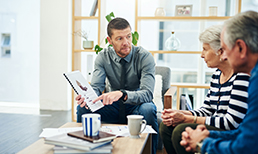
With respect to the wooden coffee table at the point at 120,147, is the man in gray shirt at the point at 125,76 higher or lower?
higher

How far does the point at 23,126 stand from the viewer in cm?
316

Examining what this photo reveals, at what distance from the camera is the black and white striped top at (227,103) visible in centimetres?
127

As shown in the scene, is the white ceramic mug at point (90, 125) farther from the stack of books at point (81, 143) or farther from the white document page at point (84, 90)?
the white document page at point (84, 90)

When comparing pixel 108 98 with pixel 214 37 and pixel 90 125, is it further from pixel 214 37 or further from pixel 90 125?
pixel 214 37

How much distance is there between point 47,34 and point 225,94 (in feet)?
10.8

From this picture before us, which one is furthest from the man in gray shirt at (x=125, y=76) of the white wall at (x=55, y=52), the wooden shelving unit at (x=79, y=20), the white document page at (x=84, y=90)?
the white wall at (x=55, y=52)

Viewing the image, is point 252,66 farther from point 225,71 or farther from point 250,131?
point 225,71

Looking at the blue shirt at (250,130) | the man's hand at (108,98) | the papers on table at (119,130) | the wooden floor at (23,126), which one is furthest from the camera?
the wooden floor at (23,126)

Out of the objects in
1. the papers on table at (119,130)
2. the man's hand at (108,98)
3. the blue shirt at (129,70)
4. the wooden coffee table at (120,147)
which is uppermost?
the blue shirt at (129,70)

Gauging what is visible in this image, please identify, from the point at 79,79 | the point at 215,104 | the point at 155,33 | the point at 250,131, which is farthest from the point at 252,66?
the point at 155,33

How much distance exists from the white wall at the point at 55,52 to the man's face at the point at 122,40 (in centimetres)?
213

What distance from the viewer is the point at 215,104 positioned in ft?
5.03

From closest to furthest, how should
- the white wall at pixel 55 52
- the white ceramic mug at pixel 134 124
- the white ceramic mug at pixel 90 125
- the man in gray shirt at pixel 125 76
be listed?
the white ceramic mug at pixel 90 125 → the white ceramic mug at pixel 134 124 → the man in gray shirt at pixel 125 76 → the white wall at pixel 55 52

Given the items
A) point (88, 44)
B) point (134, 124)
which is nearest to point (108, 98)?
point (134, 124)
